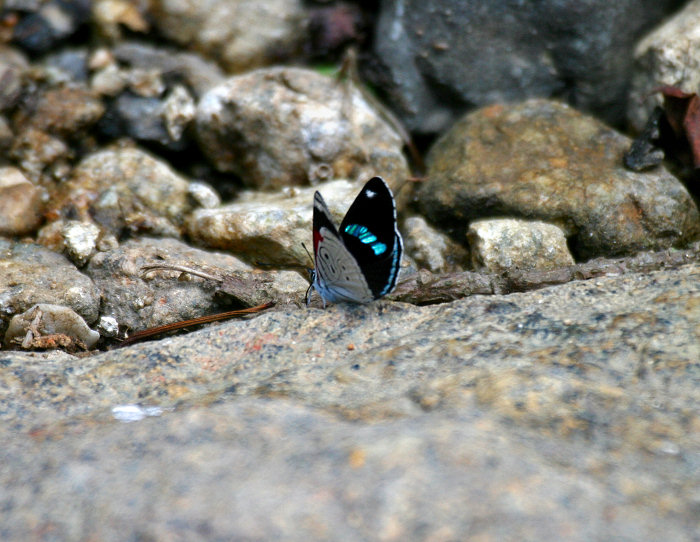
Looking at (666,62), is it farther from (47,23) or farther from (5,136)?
(47,23)

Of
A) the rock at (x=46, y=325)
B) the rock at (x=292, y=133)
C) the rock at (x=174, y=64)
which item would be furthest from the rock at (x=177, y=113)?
the rock at (x=46, y=325)

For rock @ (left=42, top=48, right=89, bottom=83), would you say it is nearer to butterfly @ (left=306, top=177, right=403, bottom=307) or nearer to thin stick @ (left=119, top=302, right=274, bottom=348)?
thin stick @ (left=119, top=302, right=274, bottom=348)

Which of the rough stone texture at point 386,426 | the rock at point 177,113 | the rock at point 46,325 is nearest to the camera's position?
the rough stone texture at point 386,426

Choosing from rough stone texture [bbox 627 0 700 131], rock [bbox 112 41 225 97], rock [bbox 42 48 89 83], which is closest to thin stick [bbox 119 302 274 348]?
rock [bbox 112 41 225 97]

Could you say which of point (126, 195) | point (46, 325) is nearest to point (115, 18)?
point (126, 195)

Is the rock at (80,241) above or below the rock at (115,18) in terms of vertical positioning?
below

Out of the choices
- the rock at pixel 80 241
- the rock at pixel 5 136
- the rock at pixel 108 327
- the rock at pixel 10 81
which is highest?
the rock at pixel 10 81

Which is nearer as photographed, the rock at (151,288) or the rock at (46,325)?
the rock at (46,325)

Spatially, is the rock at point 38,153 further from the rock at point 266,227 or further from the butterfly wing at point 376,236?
the butterfly wing at point 376,236
